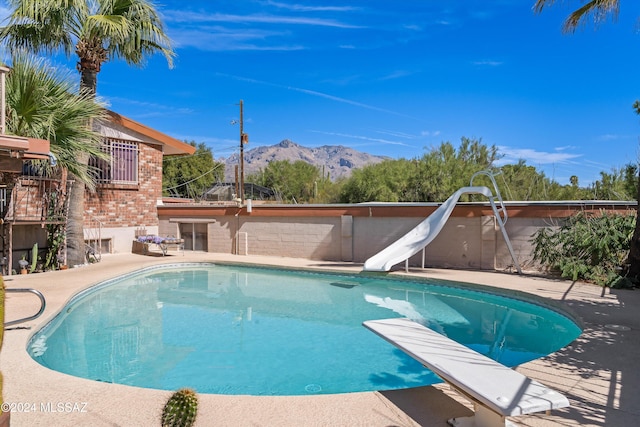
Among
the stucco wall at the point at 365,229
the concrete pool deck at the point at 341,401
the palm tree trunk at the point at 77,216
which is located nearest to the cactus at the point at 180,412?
the concrete pool deck at the point at 341,401

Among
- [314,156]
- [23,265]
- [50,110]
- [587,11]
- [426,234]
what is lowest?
[23,265]

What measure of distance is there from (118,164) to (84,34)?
5215mm

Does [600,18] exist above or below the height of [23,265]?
above

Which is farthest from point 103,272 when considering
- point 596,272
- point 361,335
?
point 596,272

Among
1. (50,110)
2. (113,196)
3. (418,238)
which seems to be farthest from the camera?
(113,196)

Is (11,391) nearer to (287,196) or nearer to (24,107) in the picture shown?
(24,107)

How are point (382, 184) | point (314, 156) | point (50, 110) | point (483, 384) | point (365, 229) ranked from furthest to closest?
point (314, 156) < point (382, 184) < point (365, 229) < point (50, 110) < point (483, 384)

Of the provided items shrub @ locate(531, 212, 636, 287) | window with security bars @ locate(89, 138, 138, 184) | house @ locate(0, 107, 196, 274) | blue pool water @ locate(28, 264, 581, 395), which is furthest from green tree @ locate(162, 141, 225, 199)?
shrub @ locate(531, 212, 636, 287)

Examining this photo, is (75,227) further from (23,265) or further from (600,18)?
(600,18)

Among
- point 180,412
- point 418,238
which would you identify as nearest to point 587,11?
point 418,238

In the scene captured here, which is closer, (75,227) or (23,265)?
(23,265)

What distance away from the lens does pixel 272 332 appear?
25.5 ft

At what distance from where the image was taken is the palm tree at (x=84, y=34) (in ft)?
37.7

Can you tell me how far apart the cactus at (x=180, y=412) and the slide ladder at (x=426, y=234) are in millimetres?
8448
